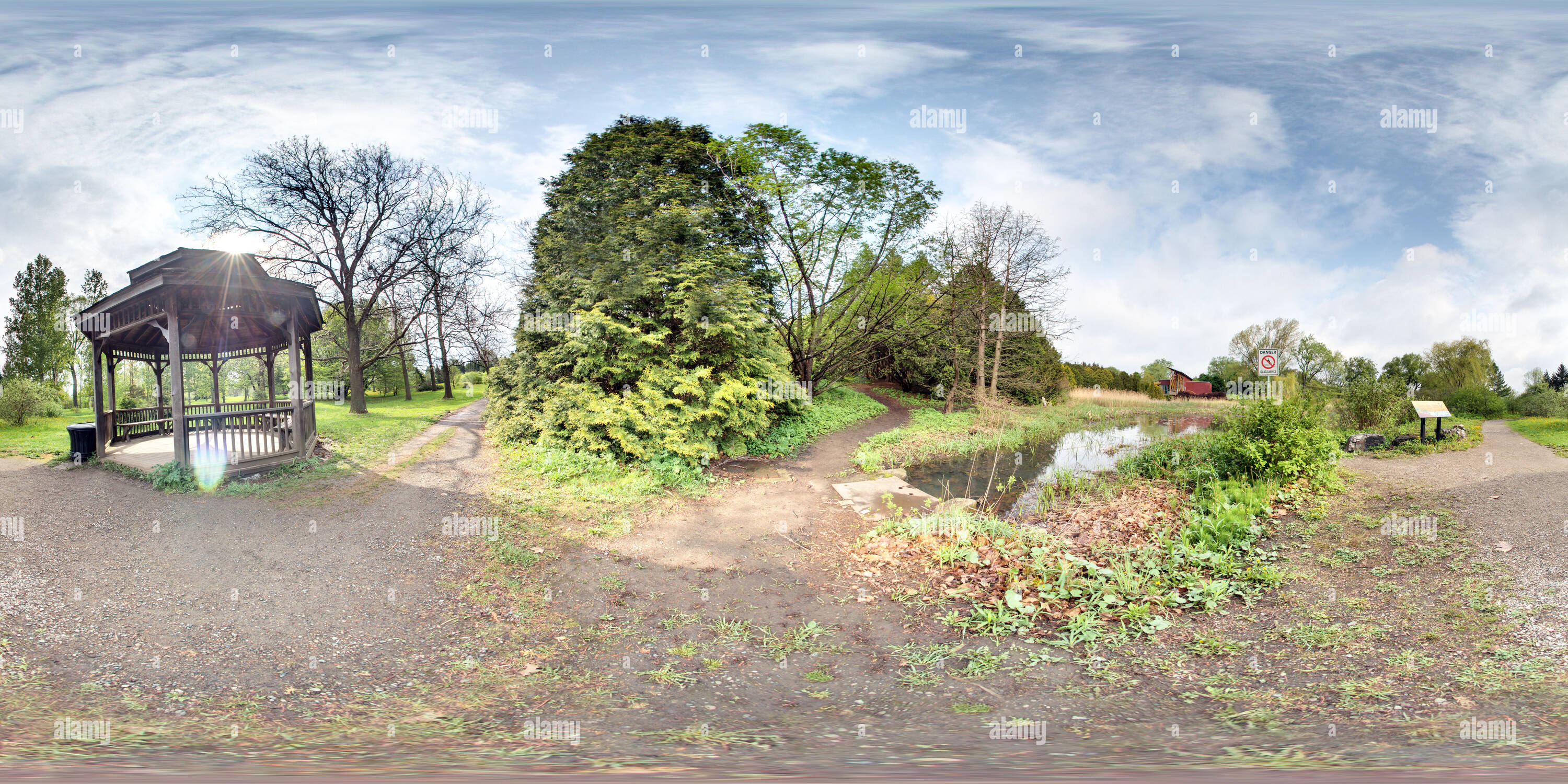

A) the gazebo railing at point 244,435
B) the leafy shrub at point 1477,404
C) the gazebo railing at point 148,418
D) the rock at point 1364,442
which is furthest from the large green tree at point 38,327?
the leafy shrub at point 1477,404

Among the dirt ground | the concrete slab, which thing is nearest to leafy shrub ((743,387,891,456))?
the concrete slab

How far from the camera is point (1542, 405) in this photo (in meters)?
14.6

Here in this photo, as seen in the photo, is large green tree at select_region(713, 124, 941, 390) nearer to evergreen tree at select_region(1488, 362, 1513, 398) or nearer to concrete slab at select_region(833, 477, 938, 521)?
concrete slab at select_region(833, 477, 938, 521)

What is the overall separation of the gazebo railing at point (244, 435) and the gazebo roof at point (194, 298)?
1.76 metres

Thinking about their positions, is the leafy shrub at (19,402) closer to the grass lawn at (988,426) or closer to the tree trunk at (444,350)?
the tree trunk at (444,350)

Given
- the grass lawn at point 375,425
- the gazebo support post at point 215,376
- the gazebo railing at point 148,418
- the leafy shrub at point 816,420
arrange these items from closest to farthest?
the gazebo railing at point 148,418 < the grass lawn at point 375,425 < the leafy shrub at point 816,420 < the gazebo support post at point 215,376

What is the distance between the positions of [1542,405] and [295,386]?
90.6 ft

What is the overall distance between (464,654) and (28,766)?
224cm

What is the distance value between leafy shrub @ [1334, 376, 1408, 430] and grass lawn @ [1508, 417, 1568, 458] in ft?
6.20

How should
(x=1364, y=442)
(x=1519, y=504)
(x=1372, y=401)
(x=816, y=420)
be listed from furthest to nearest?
(x=816, y=420), (x=1372, y=401), (x=1364, y=442), (x=1519, y=504)

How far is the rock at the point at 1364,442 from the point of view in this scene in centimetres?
1106

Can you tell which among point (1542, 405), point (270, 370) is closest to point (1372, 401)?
point (1542, 405)

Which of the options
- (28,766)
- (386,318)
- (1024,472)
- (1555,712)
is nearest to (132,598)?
(28,766)

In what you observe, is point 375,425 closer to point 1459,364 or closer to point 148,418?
point 148,418
